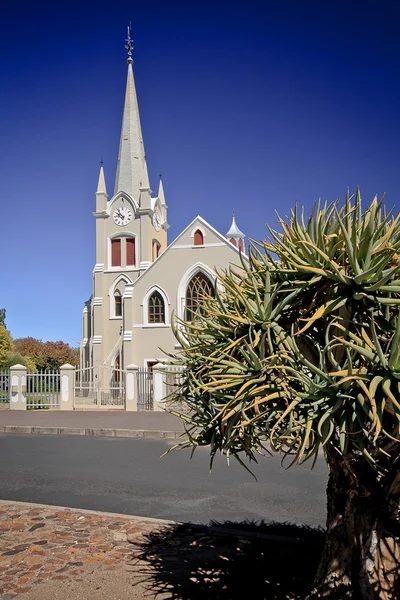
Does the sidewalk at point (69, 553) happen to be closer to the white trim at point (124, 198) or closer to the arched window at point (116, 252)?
the arched window at point (116, 252)

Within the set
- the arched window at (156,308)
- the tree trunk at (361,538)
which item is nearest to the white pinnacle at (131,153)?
the arched window at (156,308)

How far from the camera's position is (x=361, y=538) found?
362 cm

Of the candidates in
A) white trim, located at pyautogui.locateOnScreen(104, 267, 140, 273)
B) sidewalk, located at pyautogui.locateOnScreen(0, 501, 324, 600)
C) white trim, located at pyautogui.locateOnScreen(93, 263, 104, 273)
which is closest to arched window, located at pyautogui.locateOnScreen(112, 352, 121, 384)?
white trim, located at pyautogui.locateOnScreen(104, 267, 140, 273)

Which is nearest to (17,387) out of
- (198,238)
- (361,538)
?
(198,238)

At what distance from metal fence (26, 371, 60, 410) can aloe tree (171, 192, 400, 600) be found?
20.2 m

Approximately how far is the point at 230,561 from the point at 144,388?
59.2 ft

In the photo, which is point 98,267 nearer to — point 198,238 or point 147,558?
point 198,238

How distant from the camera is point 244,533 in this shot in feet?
19.1

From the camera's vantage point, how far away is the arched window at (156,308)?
107ft

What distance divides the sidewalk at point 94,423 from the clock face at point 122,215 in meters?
18.6

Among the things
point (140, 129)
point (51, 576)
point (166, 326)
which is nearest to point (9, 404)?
point (166, 326)

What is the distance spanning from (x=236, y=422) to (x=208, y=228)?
2903 cm

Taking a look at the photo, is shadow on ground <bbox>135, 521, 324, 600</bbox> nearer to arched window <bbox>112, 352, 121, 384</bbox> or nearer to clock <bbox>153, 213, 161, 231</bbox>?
arched window <bbox>112, 352, 121, 384</bbox>

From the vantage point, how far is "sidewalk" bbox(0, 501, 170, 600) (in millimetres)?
4453
